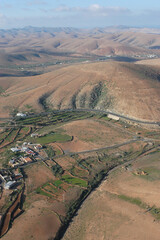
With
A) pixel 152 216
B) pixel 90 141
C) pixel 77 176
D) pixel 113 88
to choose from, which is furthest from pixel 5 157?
pixel 113 88

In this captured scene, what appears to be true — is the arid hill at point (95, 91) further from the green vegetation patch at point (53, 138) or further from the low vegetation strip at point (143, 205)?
the low vegetation strip at point (143, 205)

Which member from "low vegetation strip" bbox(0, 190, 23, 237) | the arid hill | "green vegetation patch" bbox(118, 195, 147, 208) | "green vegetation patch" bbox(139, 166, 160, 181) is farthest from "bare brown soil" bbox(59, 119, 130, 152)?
"low vegetation strip" bbox(0, 190, 23, 237)

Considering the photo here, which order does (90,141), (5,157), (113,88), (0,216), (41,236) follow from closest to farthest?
(41,236)
(0,216)
(5,157)
(90,141)
(113,88)

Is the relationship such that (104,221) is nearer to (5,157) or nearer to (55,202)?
(55,202)

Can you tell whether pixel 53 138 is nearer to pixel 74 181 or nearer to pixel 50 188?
pixel 74 181

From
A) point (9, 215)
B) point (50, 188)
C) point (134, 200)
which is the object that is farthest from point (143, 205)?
point (9, 215)

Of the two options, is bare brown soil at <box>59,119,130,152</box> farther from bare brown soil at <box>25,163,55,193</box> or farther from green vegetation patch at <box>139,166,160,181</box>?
green vegetation patch at <box>139,166,160,181</box>

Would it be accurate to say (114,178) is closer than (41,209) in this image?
No
